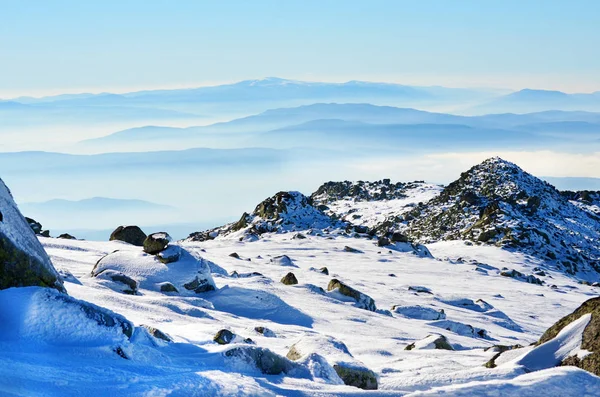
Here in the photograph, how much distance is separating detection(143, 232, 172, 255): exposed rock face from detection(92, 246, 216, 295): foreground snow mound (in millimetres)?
592

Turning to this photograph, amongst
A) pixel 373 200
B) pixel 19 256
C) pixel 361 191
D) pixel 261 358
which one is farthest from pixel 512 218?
pixel 19 256

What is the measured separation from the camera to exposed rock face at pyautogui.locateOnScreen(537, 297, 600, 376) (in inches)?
302

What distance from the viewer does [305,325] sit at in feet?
50.5

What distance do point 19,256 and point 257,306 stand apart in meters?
8.46

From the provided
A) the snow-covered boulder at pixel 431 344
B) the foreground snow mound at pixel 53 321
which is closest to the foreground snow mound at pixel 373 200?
the snow-covered boulder at pixel 431 344

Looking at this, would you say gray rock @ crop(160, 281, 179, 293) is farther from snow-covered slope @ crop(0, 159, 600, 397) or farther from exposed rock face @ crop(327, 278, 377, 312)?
exposed rock face @ crop(327, 278, 377, 312)

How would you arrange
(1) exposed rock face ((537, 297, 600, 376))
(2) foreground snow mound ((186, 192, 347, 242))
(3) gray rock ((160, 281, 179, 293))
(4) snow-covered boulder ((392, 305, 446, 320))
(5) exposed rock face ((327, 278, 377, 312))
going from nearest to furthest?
(1) exposed rock face ((537, 297, 600, 376)) → (3) gray rock ((160, 281, 179, 293)) → (5) exposed rock face ((327, 278, 377, 312)) → (4) snow-covered boulder ((392, 305, 446, 320)) → (2) foreground snow mound ((186, 192, 347, 242))

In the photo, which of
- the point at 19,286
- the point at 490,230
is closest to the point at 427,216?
the point at 490,230

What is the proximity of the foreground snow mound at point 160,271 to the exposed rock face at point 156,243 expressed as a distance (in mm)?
592

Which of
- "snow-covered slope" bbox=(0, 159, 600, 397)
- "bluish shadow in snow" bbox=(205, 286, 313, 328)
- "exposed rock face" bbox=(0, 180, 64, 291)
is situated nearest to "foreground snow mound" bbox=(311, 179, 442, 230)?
"snow-covered slope" bbox=(0, 159, 600, 397)

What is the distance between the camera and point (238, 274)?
69.1 ft

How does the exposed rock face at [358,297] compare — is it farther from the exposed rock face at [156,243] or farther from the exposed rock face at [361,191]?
the exposed rock face at [361,191]

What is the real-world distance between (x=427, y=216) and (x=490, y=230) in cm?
991

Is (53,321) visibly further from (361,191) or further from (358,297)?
(361,191)
